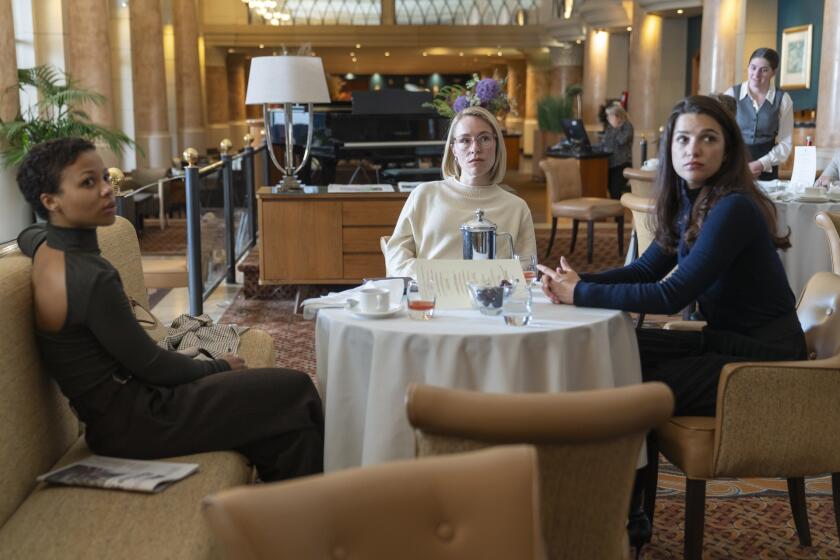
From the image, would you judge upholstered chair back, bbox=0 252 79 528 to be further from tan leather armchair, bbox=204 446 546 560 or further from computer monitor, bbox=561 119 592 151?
computer monitor, bbox=561 119 592 151

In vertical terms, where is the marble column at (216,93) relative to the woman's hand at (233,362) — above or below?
above

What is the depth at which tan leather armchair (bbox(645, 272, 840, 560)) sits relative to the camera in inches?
109

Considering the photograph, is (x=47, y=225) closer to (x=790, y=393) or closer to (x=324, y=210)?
(x=790, y=393)

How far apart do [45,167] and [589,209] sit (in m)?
6.93

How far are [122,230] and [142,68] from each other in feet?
43.5

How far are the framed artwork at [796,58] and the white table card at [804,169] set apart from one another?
29.8ft

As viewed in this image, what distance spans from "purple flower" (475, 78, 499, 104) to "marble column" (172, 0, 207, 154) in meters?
14.2

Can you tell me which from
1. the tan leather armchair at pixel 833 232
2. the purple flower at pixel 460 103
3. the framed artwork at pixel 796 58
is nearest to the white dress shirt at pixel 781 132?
the purple flower at pixel 460 103

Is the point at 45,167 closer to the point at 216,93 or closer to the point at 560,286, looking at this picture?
the point at 560,286

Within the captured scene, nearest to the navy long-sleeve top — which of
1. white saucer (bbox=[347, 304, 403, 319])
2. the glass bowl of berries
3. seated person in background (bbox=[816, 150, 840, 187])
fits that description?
the glass bowl of berries

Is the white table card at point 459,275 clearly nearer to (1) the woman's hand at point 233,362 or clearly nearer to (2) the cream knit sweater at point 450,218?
(1) the woman's hand at point 233,362

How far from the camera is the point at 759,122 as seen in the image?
7.05m

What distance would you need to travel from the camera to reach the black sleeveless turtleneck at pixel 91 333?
8.59 feet

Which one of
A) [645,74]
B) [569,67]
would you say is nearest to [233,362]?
[645,74]
